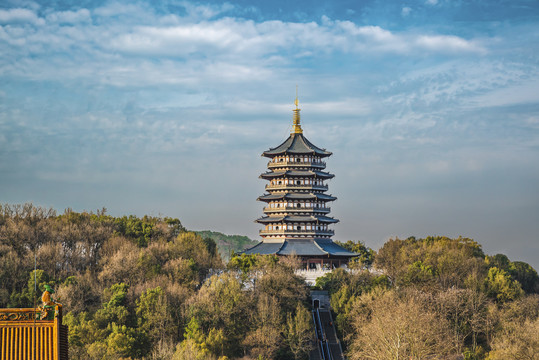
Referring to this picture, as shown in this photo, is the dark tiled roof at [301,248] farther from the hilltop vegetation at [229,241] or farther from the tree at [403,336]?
the hilltop vegetation at [229,241]

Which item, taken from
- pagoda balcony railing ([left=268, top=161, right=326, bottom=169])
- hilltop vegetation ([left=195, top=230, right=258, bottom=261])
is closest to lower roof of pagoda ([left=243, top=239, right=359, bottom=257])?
pagoda balcony railing ([left=268, top=161, right=326, bottom=169])

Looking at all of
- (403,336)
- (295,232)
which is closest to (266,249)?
(295,232)

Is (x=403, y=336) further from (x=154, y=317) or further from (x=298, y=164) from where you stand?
(x=298, y=164)

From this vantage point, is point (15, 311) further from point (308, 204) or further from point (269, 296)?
point (308, 204)

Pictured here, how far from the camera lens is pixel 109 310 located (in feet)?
168

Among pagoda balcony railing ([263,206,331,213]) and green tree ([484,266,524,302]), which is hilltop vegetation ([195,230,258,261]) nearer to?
pagoda balcony railing ([263,206,331,213])

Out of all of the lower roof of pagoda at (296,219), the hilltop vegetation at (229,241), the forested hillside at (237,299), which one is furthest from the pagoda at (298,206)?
the hilltop vegetation at (229,241)

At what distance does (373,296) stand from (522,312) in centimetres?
1146

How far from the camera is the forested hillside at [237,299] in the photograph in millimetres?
47094

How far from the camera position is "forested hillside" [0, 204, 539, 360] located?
155 ft

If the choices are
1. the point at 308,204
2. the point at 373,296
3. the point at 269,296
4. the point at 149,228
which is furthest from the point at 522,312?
the point at 149,228

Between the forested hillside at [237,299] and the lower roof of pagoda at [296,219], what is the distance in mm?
8855

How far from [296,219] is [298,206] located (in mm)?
1608

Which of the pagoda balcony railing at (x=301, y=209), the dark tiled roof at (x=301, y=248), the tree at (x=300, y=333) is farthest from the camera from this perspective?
the pagoda balcony railing at (x=301, y=209)
